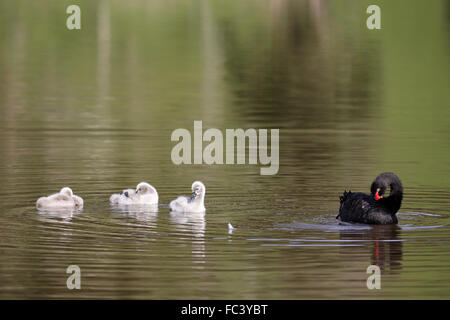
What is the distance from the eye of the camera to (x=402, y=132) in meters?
29.9

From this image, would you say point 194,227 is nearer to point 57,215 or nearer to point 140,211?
point 140,211

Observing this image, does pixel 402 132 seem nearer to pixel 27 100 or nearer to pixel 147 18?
pixel 27 100

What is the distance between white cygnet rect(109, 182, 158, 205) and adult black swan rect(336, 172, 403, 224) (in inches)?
132

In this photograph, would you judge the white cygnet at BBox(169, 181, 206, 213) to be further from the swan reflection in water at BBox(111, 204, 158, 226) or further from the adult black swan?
the adult black swan

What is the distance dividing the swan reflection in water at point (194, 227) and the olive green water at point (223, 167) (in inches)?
2.1

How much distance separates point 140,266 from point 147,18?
66.0 metres

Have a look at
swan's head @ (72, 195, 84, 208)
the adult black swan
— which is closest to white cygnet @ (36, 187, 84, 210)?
swan's head @ (72, 195, 84, 208)

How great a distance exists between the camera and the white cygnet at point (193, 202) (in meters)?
18.7

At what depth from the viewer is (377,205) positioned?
18078 millimetres

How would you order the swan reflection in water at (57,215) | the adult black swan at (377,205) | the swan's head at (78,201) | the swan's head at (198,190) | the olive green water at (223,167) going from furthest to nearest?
the swan's head at (78,201) → the swan's head at (198,190) → the swan reflection in water at (57,215) → the adult black swan at (377,205) → the olive green water at (223,167)

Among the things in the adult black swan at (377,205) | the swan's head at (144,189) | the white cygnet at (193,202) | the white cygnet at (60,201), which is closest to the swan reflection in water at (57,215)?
the white cygnet at (60,201)

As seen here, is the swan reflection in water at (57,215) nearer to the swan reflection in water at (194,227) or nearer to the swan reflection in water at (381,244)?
the swan reflection in water at (194,227)

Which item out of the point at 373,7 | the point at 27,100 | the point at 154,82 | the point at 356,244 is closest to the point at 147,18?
the point at 373,7

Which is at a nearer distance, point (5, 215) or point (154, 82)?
point (5, 215)
